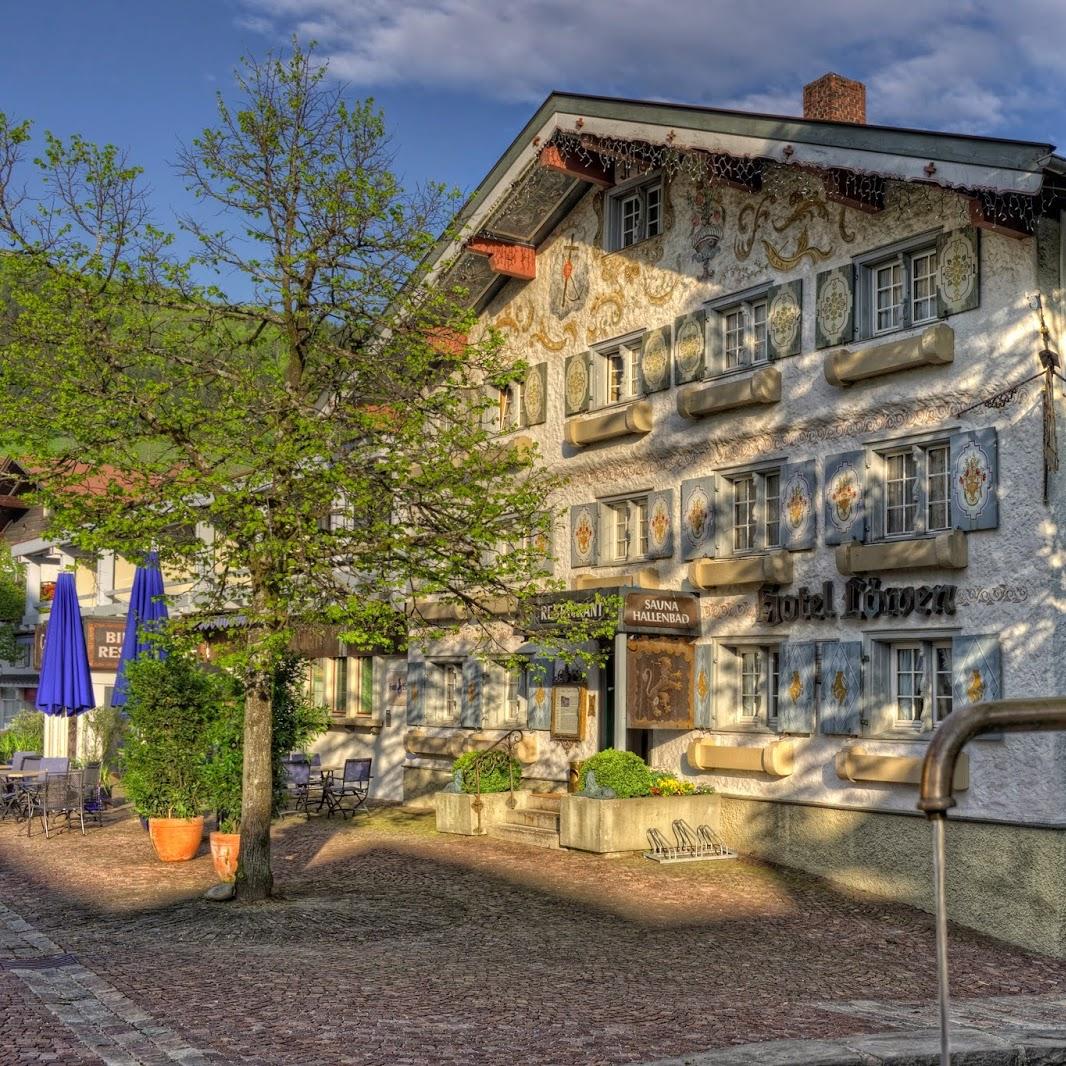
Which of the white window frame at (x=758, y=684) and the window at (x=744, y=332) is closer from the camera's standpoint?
the white window frame at (x=758, y=684)

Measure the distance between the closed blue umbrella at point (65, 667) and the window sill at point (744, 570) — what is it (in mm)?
10883

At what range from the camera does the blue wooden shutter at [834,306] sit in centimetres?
1688

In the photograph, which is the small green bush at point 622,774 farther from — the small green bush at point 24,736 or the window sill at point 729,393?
the small green bush at point 24,736

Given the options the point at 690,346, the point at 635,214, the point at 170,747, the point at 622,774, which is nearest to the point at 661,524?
the point at 690,346

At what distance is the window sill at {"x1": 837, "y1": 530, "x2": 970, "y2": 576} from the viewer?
1515 centimetres

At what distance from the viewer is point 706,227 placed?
19219mm

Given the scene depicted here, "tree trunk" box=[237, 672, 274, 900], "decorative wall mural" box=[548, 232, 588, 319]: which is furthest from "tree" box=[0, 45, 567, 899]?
"decorative wall mural" box=[548, 232, 588, 319]

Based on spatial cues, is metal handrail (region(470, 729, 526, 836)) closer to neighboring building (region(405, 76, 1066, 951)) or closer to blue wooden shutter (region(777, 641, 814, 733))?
neighboring building (region(405, 76, 1066, 951))

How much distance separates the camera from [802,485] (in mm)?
17406

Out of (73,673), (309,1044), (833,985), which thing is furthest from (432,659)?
(309,1044)

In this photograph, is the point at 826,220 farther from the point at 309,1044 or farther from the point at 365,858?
the point at 309,1044

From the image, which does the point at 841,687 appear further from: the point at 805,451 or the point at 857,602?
the point at 805,451

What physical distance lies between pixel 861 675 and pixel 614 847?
13.0 feet

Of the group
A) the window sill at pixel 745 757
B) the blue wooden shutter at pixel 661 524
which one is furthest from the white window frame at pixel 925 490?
the blue wooden shutter at pixel 661 524
